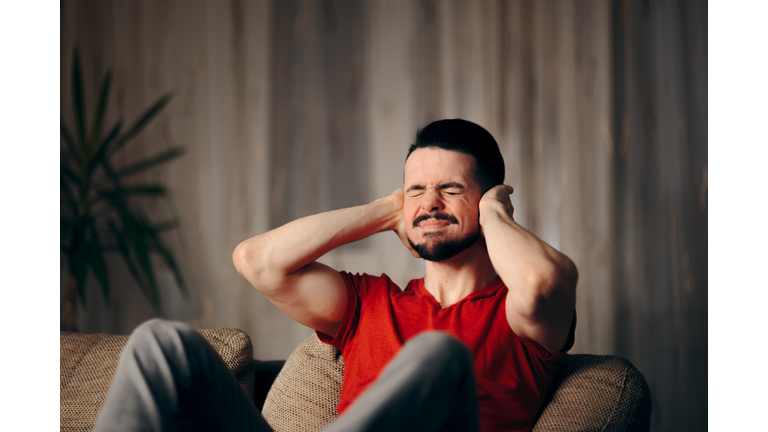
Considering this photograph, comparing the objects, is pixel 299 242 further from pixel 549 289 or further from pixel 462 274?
pixel 549 289

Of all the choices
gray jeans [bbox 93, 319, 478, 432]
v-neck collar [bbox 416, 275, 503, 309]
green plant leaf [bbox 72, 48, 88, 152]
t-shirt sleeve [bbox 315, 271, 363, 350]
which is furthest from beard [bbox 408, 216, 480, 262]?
green plant leaf [bbox 72, 48, 88, 152]

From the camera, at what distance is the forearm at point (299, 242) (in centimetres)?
126

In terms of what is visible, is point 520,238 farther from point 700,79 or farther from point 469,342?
point 700,79

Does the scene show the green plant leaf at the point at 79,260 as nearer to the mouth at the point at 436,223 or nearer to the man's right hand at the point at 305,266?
the man's right hand at the point at 305,266

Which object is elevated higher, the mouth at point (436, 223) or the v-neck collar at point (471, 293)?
the mouth at point (436, 223)

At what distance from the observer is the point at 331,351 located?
1366mm

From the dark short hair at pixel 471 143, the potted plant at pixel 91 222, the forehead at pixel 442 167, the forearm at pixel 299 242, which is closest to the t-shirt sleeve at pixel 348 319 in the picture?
the forearm at pixel 299 242

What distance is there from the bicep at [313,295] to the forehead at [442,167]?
0.36 metres

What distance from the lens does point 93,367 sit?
147cm

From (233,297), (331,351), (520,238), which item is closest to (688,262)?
(520,238)

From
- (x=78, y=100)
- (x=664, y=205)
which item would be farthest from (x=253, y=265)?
(x=664, y=205)

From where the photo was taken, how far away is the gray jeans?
0.64m

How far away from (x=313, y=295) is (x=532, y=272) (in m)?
0.58

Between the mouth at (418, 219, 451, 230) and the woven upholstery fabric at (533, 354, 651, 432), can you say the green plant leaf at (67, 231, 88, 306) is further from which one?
the woven upholstery fabric at (533, 354, 651, 432)
